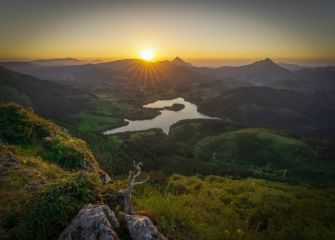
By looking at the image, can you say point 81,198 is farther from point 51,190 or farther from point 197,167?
point 197,167

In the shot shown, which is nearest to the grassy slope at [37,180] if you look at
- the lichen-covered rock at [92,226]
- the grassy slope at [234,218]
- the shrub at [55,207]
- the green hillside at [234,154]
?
the shrub at [55,207]

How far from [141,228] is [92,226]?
1521 millimetres

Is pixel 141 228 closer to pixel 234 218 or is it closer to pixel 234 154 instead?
pixel 234 218

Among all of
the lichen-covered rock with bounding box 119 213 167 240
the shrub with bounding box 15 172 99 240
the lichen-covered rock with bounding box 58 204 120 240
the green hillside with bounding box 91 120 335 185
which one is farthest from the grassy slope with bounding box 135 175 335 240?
the green hillside with bounding box 91 120 335 185

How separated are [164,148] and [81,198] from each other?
137162mm

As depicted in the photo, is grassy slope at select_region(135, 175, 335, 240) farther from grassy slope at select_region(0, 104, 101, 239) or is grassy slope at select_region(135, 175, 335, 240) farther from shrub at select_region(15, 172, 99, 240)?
grassy slope at select_region(0, 104, 101, 239)

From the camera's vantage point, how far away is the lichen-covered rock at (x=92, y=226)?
28.7 feet

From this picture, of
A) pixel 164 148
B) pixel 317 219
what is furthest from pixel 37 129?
pixel 164 148

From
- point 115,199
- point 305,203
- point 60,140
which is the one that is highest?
point 115,199

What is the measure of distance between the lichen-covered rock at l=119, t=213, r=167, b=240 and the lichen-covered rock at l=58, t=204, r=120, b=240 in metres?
0.44

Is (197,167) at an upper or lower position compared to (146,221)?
lower

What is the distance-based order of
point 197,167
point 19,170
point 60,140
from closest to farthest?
1. point 19,170
2. point 60,140
3. point 197,167

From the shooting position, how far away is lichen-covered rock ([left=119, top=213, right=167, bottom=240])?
8867 mm

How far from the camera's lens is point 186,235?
10891 mm
